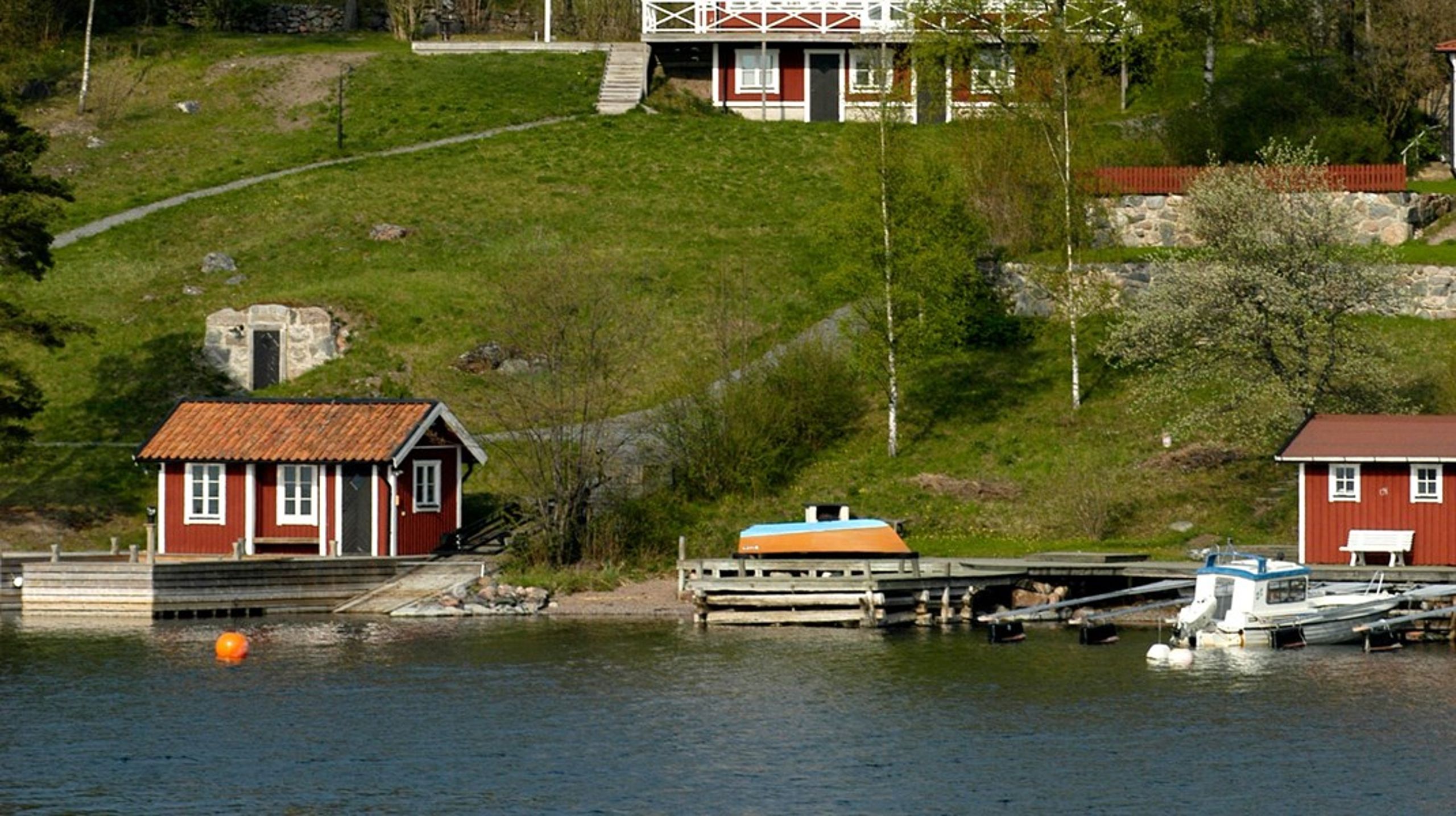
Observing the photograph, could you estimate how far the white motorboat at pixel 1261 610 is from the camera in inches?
1901

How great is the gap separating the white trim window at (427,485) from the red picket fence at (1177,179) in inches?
986

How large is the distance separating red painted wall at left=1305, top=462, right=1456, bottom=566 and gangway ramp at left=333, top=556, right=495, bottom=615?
21.3m

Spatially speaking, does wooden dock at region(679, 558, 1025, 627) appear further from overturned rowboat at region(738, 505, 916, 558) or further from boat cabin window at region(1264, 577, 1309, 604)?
boat cabin window at region(1264, 577, 1309, 604)

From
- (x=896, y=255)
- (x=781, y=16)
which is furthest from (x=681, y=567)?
(x=781, y=16)

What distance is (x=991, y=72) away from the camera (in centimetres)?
8181

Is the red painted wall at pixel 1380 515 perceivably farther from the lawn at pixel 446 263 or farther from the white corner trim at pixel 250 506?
the white corner trim at pixel 250 506

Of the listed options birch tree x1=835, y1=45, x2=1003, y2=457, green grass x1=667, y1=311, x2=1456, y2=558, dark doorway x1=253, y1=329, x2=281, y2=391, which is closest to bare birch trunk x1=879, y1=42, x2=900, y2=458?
birch tree x1=835, y1=45, x2=1003, y2=457

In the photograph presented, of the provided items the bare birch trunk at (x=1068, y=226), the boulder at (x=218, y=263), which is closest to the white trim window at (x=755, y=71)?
the bare birch trunk at (x=1068, y=226)

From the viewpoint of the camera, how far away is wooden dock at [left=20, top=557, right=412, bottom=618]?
173 ft

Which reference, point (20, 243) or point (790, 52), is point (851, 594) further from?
point (790, 52)

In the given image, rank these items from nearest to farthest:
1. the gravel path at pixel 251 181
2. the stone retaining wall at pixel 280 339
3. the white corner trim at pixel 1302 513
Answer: the white corner trim at pixel 1302 513 < the stone retaining wall at pixel 280 339 < the gravel path at pixel 251 181

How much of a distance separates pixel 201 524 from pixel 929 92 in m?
39.9

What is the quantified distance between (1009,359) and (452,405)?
18421 millimetres

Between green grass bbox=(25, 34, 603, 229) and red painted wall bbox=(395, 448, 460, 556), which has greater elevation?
green grass bbox=(25, 34, 603, 229)
